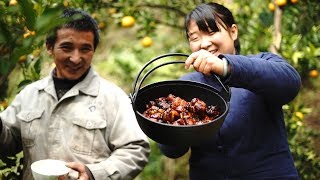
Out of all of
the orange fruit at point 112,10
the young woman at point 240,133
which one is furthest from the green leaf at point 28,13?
the orange fruit at point 112,10

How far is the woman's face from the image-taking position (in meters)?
1.60

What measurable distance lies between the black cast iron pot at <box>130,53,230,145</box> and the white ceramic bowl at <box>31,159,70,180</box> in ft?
1.43

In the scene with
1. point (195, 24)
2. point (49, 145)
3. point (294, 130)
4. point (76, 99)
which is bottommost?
point (294, 130)

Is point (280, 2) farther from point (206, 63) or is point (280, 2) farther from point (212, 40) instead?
point (206, 63)

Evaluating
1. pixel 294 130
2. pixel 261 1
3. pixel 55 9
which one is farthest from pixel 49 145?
pixel 261 1

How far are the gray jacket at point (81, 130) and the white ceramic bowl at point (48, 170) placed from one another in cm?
17

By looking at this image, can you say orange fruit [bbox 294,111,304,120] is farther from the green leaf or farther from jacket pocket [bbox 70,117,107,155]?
the green leaf

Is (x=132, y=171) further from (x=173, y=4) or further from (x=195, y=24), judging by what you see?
(x=173, y=4)

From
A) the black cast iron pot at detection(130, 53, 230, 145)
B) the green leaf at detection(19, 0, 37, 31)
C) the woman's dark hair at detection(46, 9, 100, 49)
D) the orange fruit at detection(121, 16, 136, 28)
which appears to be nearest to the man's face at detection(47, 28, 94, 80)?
the woman's dark hair at detection(46, 9, 100, 49)

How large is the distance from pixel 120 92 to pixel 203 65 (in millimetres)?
799

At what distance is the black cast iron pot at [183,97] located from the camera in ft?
4.04

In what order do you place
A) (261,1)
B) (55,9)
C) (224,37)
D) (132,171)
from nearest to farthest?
(55,9), (224,37), (132,171), (261,1)

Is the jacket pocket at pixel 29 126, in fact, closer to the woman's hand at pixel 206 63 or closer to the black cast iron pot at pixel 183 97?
the black cast iron pot at pixel 183 97

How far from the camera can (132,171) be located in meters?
1.93
